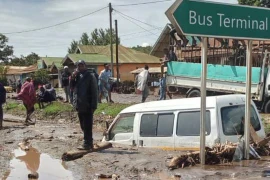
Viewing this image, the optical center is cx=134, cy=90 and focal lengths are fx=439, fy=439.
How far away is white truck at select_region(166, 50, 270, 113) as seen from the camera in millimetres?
15965

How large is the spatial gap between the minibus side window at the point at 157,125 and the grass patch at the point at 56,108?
10815 mm

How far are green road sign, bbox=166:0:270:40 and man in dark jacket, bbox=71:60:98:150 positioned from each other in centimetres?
272

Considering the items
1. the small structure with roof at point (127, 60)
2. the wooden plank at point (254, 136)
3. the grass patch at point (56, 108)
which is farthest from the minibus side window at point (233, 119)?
the small structure with roof at point (127, 60)

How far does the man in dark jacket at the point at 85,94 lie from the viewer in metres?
8.23

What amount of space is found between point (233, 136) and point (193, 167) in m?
1.32

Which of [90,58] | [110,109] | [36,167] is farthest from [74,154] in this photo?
[90,58]

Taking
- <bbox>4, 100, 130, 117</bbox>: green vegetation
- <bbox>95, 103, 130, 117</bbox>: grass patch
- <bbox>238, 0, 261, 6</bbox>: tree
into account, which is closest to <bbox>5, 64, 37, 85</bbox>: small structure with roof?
<bbox>238, 0, 261, 6</bbox>: tree

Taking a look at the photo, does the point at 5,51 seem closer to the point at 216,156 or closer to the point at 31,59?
the point at 31,59

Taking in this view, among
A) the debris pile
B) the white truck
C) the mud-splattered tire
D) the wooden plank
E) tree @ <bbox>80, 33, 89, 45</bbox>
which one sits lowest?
the debris pile

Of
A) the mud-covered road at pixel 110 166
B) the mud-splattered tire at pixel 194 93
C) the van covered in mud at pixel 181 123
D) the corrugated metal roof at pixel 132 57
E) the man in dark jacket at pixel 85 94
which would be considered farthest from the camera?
the corrugated metal roof at pixel 132 57

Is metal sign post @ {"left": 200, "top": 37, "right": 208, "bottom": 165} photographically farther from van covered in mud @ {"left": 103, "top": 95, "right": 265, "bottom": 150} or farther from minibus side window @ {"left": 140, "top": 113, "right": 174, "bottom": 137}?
minibus side window @ {"left": 140, "top": 113, "right": 174, "bottom": 137}

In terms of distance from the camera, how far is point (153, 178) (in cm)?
623

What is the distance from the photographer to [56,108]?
19.8 meters

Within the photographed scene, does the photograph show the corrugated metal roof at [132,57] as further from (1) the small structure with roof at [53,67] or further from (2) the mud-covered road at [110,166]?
(2) the mud-covered road at [110,166]
